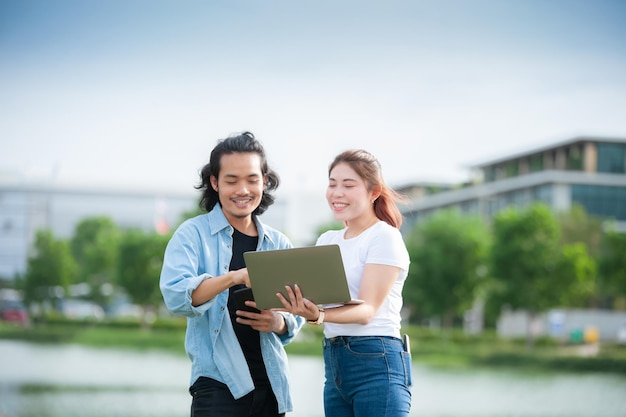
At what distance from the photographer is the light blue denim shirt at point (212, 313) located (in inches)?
91.2

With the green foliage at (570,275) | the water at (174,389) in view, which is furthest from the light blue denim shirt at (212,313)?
the green foliage at (570,275)

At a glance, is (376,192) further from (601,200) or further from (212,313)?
(601,200)

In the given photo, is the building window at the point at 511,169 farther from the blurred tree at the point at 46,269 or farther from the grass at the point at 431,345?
the blurred tree at the point at 46,269

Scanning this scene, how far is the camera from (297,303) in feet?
7.29

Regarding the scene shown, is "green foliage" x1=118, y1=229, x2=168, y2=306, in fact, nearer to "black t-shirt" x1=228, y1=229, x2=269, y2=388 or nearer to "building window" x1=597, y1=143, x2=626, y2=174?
"building window" x1=597, y1=143, x2=626, y2=174

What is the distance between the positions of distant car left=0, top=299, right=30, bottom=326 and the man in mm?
26813

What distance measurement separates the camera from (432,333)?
25125mm

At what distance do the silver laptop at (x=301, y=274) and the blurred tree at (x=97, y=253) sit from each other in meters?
24.5

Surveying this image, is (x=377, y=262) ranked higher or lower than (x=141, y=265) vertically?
higher

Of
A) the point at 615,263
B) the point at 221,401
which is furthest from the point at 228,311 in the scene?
the point at 615,263

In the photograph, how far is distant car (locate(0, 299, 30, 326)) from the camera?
28.0 metres

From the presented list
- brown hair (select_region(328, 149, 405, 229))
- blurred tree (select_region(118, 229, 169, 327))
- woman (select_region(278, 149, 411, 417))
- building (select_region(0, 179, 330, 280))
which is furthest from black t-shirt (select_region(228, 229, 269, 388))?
building (select_region(0, 179, 330, 280))

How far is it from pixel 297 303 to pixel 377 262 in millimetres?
249

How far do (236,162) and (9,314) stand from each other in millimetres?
27521
